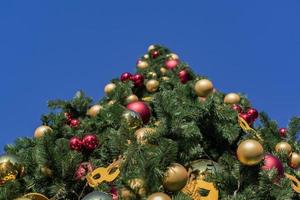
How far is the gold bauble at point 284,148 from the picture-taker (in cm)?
532

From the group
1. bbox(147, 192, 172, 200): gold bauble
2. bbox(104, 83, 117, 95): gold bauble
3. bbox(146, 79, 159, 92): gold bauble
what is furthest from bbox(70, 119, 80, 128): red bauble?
bbox(147, 192, 172, 200): gold bauble

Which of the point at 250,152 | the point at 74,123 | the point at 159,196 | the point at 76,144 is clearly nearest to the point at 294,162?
the point at 250,152

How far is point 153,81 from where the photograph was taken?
7.05 m

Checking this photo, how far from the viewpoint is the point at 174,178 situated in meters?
3.62

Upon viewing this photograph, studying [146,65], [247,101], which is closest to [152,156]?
[247,101]

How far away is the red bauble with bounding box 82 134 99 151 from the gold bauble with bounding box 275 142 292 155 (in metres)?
Answer: 1.82

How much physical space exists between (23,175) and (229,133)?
1.72m

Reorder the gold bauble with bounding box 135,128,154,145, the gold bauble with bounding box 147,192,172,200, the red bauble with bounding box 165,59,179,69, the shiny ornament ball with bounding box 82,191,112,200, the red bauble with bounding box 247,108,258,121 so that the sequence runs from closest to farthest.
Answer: the gold bauble with bounding box 147,192,172,200 < the shiny ornament ball with bounding box 82,191,112,200 < the gold bauble with bounding box 135,128,154,145 < the red bauble with bounding box 247,108,258,121 < the red bauble with bounding box 165,59,179,69

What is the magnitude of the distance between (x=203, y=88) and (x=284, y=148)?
1.00 metres

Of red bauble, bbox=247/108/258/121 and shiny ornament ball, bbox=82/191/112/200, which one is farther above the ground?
red bauble, bbox=247/108/258/121

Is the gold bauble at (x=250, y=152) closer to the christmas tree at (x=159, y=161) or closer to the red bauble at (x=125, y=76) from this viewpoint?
the christmas tree at (x=159, y=161)

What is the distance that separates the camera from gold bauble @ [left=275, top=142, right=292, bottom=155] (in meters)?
5.32

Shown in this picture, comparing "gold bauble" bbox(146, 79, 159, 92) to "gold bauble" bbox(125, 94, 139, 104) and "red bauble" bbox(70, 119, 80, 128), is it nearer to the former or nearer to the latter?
"gold bauble" bbox(125, 94, 139, 104)

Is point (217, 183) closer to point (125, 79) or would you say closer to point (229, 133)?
point (229, 133)
